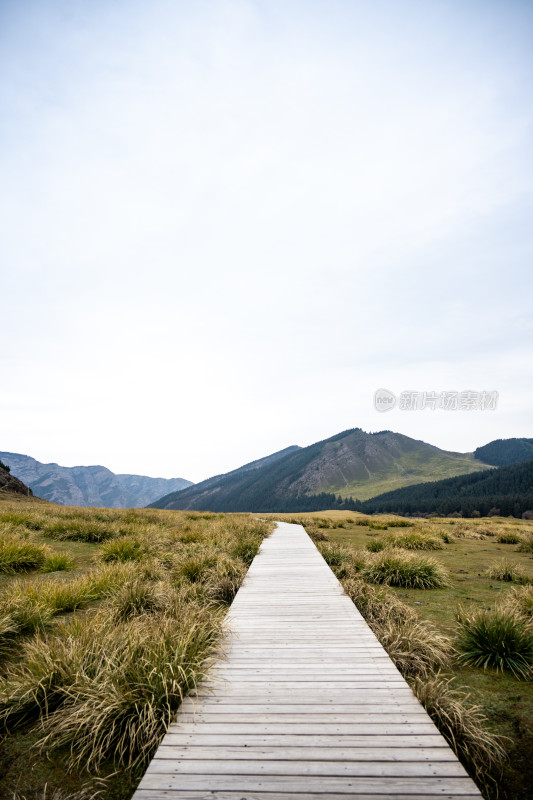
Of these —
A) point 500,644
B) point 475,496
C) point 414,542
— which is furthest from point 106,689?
point 475,496

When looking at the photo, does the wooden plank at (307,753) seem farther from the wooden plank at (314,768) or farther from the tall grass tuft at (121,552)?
the tall grass tuft at (121,552)

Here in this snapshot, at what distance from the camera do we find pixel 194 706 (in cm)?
372

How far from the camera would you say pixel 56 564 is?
9523mm

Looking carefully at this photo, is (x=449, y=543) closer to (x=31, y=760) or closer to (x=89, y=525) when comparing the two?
A: (x=89, y=525)

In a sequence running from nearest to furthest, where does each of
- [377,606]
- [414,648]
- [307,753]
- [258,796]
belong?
[258,796]
[307,753]
[414,648]
[377,606]

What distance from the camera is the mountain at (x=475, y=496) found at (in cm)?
12556

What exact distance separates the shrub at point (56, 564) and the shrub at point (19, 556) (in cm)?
28

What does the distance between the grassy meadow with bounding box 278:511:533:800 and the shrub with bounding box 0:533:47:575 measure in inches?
325

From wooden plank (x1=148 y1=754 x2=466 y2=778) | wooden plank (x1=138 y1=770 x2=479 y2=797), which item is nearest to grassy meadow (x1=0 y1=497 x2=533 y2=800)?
wooden plank (x1=148 y1=754 x2=466 y2=778)

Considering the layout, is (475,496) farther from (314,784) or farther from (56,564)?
(314,784)

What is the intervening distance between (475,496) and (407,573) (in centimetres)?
18180

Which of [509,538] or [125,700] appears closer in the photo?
[125,700]

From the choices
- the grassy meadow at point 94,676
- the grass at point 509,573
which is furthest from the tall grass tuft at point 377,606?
the grass at point 509,573

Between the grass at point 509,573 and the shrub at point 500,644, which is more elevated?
the shrub at point 500,644
